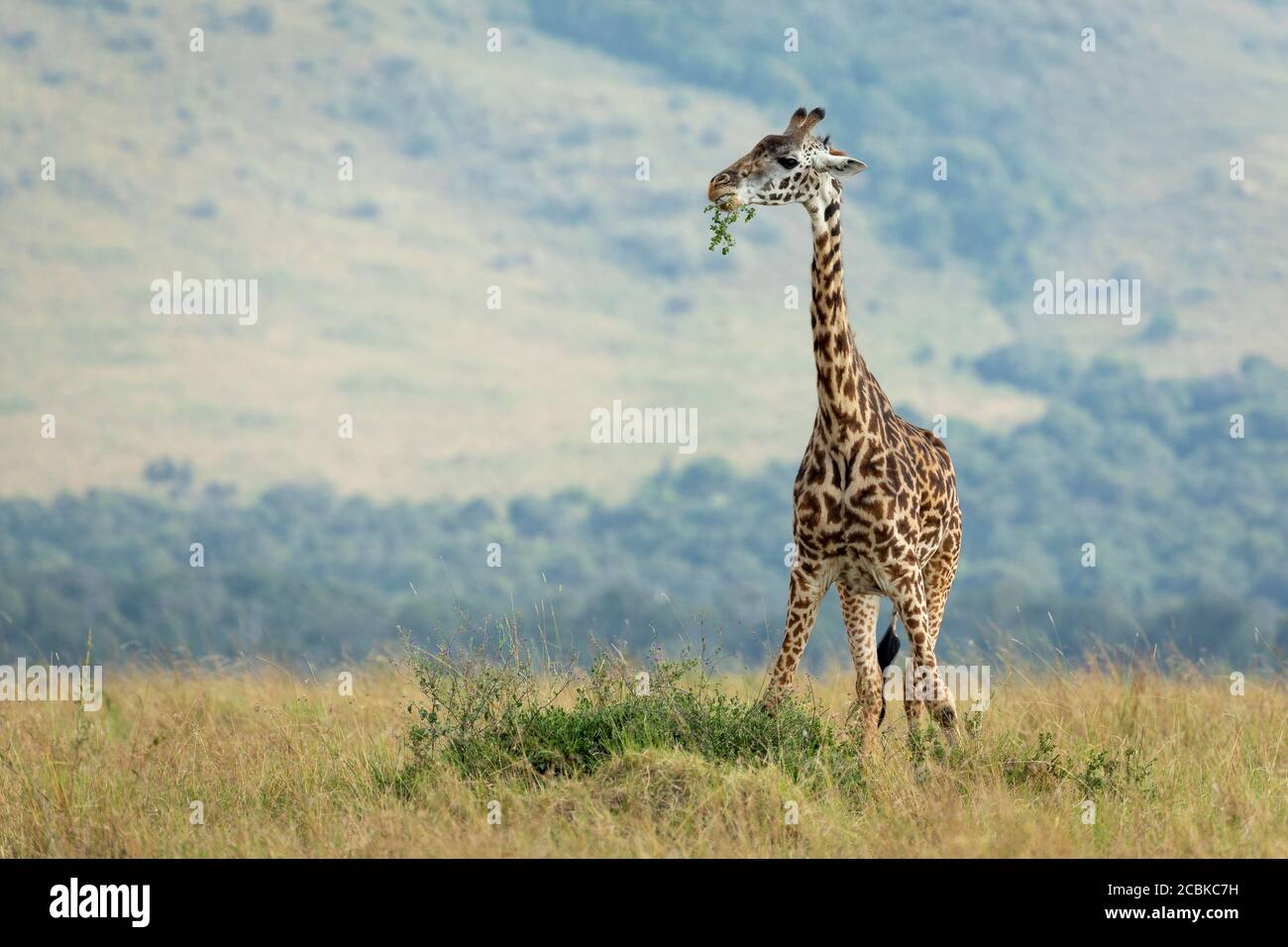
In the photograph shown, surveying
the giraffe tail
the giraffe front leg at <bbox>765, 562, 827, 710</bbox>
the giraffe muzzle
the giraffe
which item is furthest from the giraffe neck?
the giraffe tail

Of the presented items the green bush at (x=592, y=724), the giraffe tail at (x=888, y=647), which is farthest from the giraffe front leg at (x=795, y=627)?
the giraffe tail at (x=888, y=647)

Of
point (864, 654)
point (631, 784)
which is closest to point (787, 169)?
point (864, 654)

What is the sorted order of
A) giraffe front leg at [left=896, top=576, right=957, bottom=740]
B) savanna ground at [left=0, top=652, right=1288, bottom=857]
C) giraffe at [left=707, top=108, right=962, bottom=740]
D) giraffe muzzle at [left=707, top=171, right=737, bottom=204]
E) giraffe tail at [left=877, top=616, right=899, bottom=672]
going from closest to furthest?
1. savanna ground at [left=0, top=652, right=1288, bottom=857]
2. giraffe muzzle at [left=707, top=171, right=737, bottom=204]
3. giraffe at [left=707, top=108, right=962, bottom=740]
4. giraffe front leg at [left=896, top=576, right=957, bottom=740]
5. giraffe tail at [left=877, top=616, right=899, bottom=672]

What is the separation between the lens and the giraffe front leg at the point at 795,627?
33.6 ft

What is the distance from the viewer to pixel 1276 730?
1238 cm

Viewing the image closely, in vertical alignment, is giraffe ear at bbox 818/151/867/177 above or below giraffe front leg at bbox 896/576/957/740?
above

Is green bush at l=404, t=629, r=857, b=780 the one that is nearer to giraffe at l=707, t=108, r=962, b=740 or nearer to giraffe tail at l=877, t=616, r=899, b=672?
giraffe at l=707, t=108, r=962, b=740

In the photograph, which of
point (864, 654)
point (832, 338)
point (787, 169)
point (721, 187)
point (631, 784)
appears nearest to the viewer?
point (631, 784)

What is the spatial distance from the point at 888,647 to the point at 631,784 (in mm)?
3122

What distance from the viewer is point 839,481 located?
1033 cm

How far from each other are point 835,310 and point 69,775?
254 inches

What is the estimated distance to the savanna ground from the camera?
8.79m

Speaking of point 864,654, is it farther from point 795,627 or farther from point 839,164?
point 839,164

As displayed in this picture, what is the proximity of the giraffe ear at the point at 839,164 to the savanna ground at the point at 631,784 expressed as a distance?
143 inches
